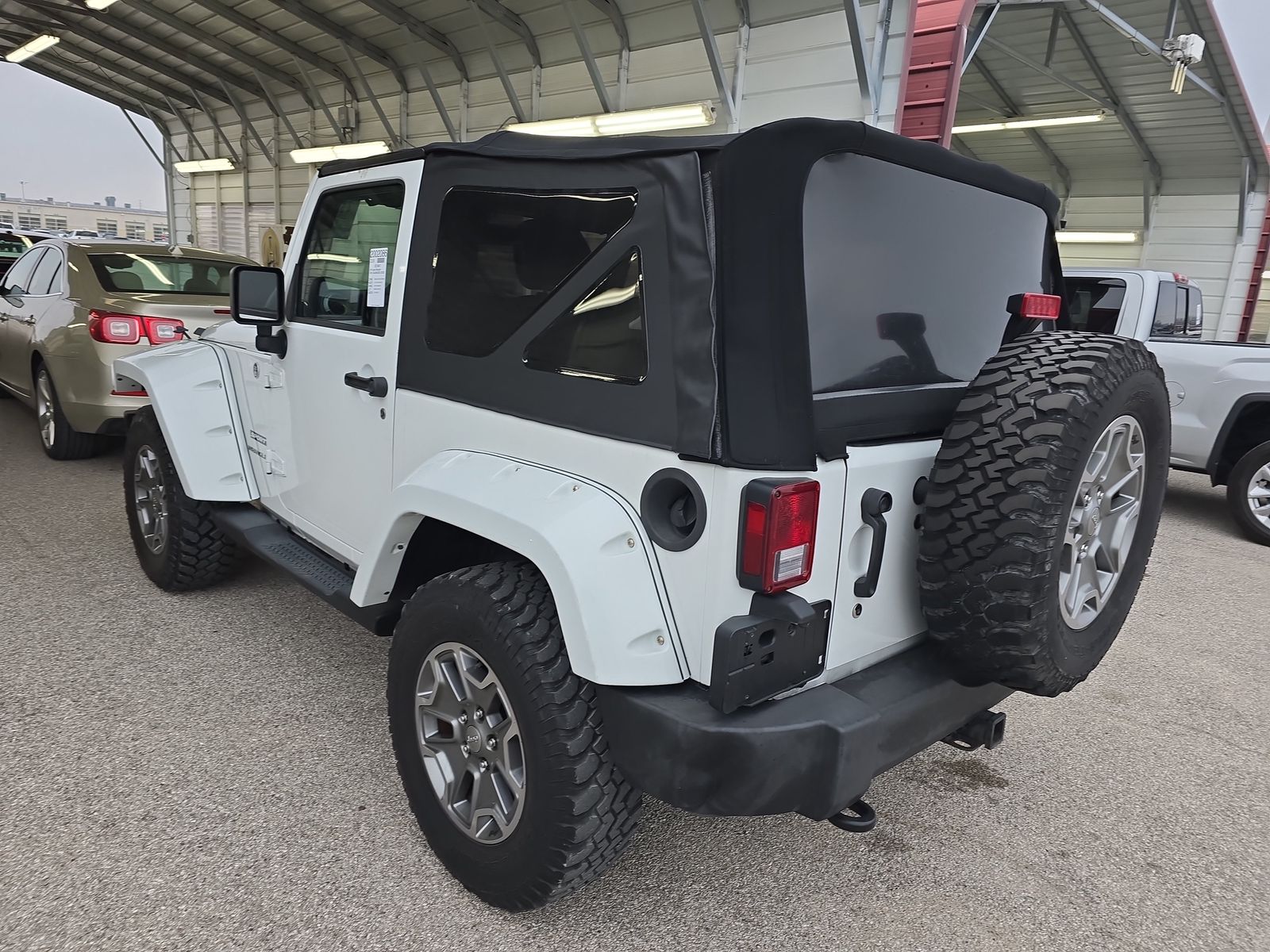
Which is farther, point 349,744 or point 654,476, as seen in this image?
point 349,744

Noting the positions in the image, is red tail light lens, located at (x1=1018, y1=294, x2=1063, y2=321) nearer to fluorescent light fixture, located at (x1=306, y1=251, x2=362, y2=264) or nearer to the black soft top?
the black soft top

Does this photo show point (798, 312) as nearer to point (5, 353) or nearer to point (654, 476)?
point (654, 476)

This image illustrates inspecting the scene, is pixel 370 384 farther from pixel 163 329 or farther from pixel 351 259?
pixel 163 329

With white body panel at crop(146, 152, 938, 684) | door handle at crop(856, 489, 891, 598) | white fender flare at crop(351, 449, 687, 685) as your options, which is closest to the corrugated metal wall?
white body panel at crop(146, 152, 938, 684)

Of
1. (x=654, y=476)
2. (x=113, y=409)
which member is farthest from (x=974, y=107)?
(x=654, y=476)

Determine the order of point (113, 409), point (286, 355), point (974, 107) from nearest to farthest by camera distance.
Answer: point (286, 355)
point (113, 409)
point (974, 107)

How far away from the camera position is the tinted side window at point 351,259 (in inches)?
102

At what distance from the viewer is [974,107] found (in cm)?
1480

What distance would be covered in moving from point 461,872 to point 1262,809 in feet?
8.75

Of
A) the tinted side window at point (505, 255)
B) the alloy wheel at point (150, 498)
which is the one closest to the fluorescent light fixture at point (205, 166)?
the alloy wheel at point (150, 498)

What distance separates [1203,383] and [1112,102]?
31.7 ft

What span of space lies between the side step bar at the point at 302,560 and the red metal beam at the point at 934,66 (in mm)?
7478

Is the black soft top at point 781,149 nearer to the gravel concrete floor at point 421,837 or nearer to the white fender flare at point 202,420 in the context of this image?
the white fender flare at point 202,420

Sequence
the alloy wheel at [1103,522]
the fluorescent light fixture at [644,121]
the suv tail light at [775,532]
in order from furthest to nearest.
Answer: the fluorescent light fixture at [644,121], the alloy wheel at [1103,522], the suv tail light at [775,532]
